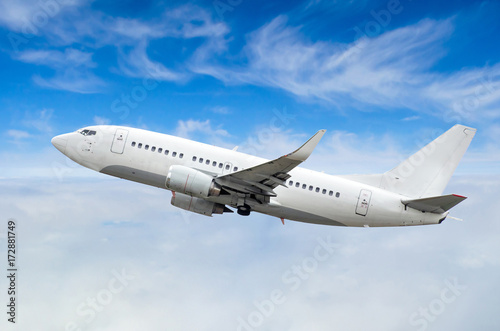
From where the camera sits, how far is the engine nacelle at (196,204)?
27.0 meters

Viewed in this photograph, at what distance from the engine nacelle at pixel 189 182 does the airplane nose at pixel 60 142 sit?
29.8 feet

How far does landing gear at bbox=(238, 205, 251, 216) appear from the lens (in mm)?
25625

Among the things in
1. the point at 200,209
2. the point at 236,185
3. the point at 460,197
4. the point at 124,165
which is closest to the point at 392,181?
the point at 460,197

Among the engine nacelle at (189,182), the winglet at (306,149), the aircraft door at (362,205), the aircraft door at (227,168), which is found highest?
the winglet at (306,149)

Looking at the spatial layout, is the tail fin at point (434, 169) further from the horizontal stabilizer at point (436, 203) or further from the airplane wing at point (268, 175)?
the airplane wing at point (268, 175)

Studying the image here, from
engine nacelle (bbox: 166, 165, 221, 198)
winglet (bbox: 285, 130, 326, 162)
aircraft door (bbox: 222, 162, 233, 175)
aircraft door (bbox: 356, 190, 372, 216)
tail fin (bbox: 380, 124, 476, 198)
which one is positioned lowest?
engine nacelle (bbox: 166, 165, 221, 198)

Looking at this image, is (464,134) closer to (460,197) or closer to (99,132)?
(460,197)

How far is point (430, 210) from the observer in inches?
1003

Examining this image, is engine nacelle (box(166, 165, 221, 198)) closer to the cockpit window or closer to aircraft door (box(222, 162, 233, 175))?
aircraft door (box(222, 162, 233, 175))

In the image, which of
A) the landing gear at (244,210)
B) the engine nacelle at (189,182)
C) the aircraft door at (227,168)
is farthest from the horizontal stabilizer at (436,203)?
the engine nacelle at (189,182)

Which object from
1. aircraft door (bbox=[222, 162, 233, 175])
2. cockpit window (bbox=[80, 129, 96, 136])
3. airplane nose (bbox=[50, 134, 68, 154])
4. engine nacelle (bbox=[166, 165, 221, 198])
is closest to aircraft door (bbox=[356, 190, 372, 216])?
aircraft door (bbox=[222, 162, 233, 175])

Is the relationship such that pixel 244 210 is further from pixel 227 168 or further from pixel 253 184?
pixel 227 168

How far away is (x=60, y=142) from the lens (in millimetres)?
27781

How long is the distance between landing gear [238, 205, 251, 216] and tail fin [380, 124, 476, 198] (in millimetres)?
9341
